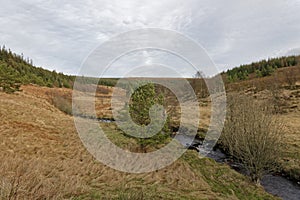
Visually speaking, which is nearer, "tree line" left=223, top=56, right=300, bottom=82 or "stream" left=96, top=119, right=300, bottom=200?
"stream" left=96, top=119, right=300, bottom=200

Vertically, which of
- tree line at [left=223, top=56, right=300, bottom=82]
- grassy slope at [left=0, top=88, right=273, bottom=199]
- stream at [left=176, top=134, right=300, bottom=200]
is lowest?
stream at [left=176, top=134, right=300, bottom=200]

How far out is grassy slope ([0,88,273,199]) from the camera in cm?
820

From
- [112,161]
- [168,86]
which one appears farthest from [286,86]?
[112,161]

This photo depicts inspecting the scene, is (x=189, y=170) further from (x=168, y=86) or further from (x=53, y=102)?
(x=53, y=102)

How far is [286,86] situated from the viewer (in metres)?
54.5

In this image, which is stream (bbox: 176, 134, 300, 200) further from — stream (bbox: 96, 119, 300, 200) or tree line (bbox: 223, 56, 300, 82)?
tree line (bbox: 223, 56, 300, 82)

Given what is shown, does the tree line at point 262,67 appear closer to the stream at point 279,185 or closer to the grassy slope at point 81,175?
the stream at point 279,185

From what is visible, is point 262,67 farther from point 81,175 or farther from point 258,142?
point 81,175

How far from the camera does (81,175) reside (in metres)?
12.1

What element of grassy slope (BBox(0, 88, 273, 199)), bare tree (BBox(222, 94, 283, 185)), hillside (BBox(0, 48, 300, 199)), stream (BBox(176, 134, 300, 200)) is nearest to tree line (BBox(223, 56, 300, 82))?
hillside (BBox(0, 48, 300, 199))

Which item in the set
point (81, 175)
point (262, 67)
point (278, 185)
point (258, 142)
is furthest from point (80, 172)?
point (262, 67)

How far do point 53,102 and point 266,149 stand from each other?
110 feet

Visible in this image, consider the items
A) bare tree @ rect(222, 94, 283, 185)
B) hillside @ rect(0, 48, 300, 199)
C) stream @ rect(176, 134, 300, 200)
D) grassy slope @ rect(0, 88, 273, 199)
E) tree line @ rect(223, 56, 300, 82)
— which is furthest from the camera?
tree line @ rect(223, 56, 300, 82)

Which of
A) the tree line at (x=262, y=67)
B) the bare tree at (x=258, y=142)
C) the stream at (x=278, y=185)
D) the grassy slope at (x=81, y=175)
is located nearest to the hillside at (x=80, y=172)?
the grassy slope at (x=81, y=175)
